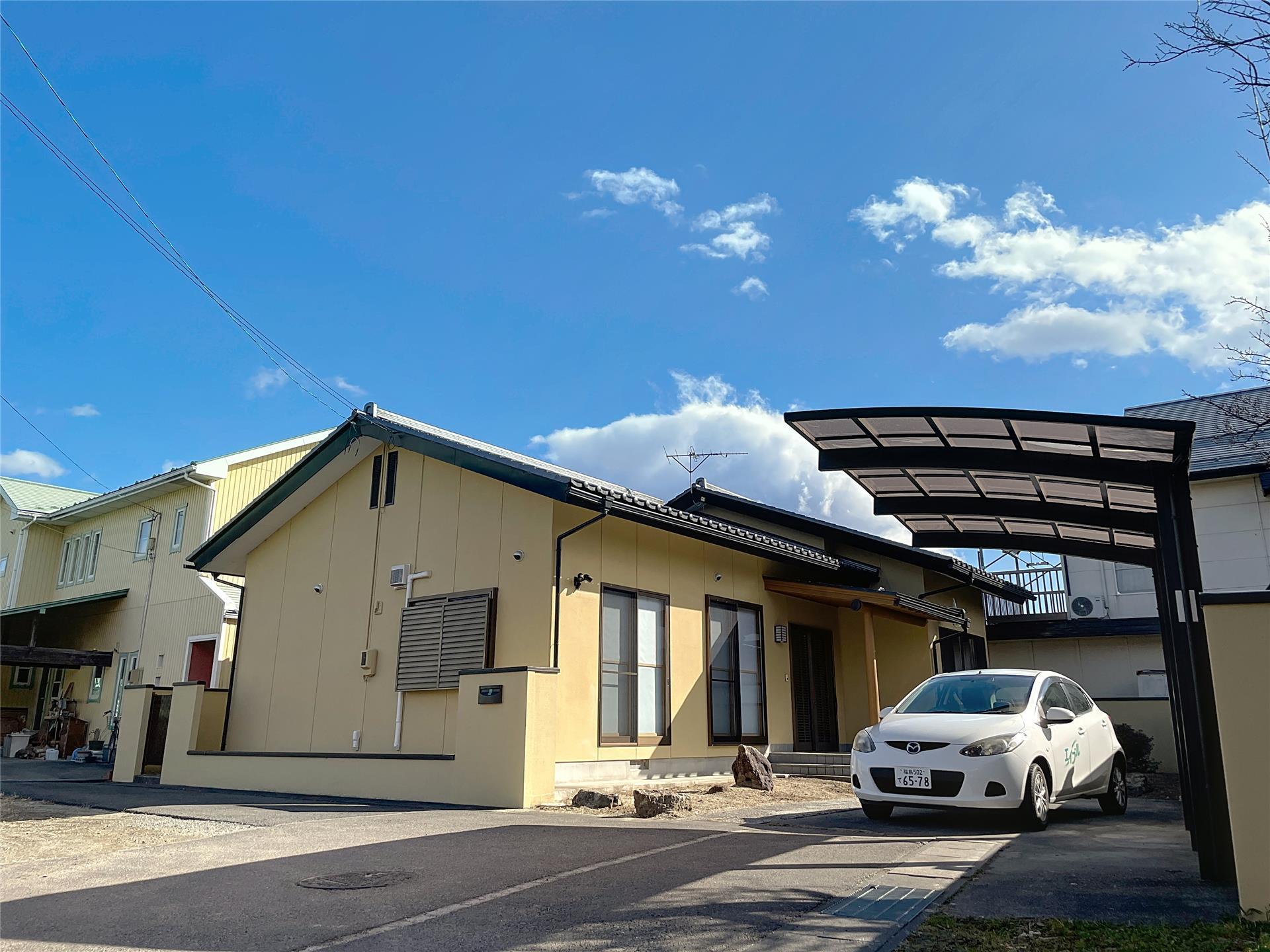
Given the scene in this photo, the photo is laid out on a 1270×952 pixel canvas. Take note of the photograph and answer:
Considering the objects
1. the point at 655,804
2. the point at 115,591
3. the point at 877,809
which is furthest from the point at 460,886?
the point at 115,591

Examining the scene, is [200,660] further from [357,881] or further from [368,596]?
[357,881]

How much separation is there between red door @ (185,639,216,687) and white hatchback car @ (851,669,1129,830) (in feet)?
56.4

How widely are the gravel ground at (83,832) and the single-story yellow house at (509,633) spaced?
276cm

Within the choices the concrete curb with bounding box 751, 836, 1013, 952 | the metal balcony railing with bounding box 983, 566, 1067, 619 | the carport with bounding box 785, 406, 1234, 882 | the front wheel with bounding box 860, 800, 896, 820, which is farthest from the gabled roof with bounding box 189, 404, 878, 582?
the metal balcony railing with bounding box 983, 566, 1067, 619

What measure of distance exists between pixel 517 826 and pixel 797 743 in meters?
8.09

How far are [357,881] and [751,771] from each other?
6.96 m

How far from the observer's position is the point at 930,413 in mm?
5777

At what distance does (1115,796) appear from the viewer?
8.87m

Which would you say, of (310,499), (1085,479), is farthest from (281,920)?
(310,499)

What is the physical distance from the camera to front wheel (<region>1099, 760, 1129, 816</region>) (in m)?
8.80

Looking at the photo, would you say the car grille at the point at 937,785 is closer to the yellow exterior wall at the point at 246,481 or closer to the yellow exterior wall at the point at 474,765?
the yellow exterior wall at the point at 474,765

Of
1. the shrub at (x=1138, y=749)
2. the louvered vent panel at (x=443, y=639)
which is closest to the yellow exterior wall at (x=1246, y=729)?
the louvered vent panel at (x=443, y=639)

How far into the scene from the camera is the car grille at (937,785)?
7.09 meters

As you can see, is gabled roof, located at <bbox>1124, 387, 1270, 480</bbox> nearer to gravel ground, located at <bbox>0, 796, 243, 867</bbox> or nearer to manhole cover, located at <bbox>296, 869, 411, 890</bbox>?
manhole cover, located at <bbox>296, 869, 411, 890</bbox>
